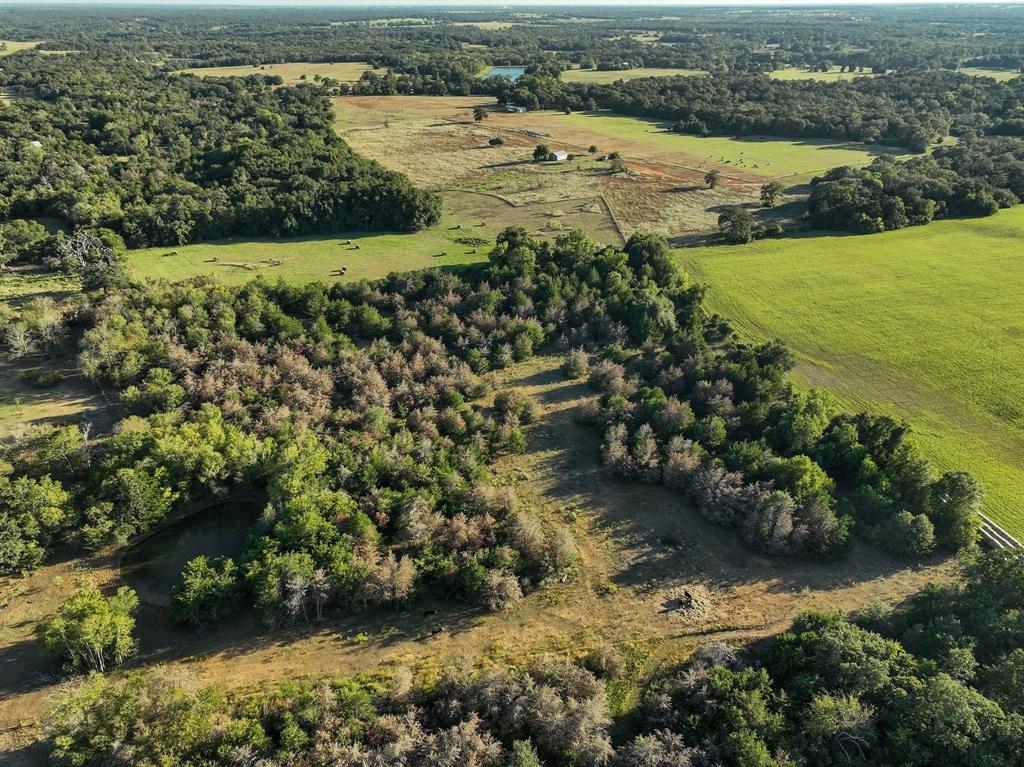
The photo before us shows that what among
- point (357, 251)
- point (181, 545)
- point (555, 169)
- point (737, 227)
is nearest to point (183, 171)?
point (357, 251)

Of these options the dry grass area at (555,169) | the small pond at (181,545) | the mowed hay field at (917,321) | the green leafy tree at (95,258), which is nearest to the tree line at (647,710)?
the small pond at (181,545)

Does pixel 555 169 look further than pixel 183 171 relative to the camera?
Yes

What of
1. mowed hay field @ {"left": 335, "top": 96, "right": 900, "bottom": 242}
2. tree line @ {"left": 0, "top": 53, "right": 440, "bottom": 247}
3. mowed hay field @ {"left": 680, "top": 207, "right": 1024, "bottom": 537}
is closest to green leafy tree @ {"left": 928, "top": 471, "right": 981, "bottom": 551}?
mowed hay field @ {"left": 680, "top": 207, "right": 1024, "bottom": 537}

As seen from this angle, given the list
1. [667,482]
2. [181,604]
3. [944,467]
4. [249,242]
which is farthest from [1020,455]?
[249,242]

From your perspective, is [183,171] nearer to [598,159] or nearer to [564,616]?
[598,159]

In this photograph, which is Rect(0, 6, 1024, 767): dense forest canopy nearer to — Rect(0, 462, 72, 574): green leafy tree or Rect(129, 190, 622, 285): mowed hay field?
Rect(0, 462, 72, 574): green leafy tree

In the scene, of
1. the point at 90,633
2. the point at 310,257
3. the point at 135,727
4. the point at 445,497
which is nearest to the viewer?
the point at 135,727
